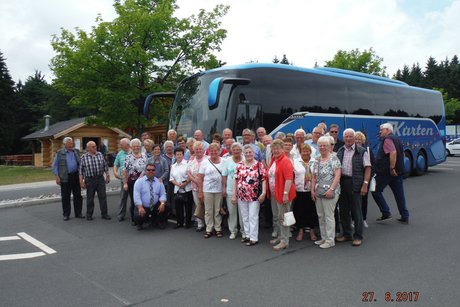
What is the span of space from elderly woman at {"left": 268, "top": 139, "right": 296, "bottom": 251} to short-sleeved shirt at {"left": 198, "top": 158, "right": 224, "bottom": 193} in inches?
43.5

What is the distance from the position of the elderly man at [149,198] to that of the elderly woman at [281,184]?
2613 mm

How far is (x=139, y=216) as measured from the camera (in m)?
7.03

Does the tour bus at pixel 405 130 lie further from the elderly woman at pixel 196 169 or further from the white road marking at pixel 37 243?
the white road marking at pixel 37 243

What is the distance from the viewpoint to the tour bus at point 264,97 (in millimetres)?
8422

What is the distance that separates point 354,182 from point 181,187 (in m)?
3.28

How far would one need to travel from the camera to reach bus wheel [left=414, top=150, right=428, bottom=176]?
1426 centimetres

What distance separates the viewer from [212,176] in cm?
641

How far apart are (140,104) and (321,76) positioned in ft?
24.8

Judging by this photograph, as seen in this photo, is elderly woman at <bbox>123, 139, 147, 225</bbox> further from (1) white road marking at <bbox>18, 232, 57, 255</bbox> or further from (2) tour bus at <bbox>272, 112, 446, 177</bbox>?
(2) tour bus at <bbox>272, 112, 446, 177</bbox>

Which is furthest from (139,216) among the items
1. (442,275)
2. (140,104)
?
(140,104)

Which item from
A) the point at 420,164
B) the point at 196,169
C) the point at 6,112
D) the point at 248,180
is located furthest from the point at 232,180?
the point at 6,112

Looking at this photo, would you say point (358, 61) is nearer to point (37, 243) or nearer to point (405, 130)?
point (405, 130)

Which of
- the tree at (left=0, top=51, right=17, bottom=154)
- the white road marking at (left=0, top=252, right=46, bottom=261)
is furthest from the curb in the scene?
the tree at (left=0, top=51, right=17, bottom=154)

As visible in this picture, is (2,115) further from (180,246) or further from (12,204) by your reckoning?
(180,246)
